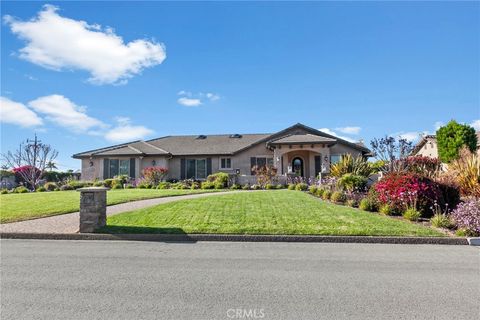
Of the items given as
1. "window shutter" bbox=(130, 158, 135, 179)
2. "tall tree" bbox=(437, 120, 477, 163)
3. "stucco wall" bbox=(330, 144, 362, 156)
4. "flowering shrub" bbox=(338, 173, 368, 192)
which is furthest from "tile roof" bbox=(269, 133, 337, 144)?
"window shutter" bbox=(130, 158, 135, 179)

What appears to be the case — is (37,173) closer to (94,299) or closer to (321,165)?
(321,165)

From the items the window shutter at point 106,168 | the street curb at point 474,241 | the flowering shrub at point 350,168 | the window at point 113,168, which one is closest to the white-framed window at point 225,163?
the window at point 113,168

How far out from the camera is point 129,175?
103 ft

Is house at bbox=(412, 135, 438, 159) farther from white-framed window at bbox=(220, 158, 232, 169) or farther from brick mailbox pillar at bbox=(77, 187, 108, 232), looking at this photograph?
brick mailbox pillar at bbox=(77, 187, 108, 232)

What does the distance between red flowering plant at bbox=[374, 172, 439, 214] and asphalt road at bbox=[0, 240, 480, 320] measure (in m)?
3.61

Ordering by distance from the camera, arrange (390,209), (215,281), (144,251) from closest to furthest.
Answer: (215,281) → (144,251) → (390,209)

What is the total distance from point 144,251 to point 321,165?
72.8 feet

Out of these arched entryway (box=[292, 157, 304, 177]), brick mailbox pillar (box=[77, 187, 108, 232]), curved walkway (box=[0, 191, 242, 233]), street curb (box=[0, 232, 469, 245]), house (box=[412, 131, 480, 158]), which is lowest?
street curb (box=[0, 232, 469, 245])

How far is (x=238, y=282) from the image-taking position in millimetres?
5566

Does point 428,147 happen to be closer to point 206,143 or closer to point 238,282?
point 206,143

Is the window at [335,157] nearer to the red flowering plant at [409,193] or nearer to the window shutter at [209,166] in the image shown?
the window shutter at [209,166]

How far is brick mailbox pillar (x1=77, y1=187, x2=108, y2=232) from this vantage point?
9.53m

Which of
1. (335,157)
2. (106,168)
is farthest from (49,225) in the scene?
(335,157)

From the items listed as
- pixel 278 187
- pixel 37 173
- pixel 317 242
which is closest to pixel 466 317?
pixel 317 242
